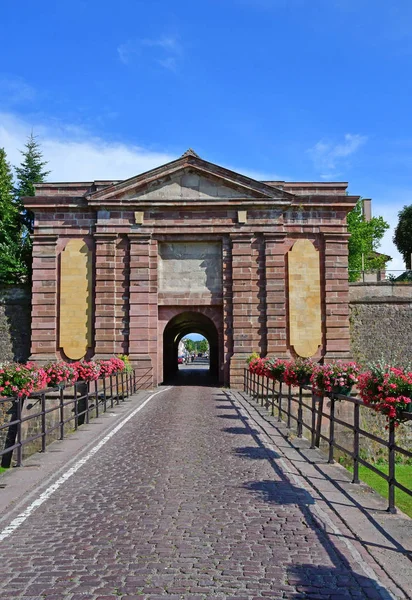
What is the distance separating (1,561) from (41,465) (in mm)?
4107

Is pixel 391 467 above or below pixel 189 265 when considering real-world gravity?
below

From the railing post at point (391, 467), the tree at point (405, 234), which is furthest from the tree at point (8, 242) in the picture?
the tree at point (405, 234)

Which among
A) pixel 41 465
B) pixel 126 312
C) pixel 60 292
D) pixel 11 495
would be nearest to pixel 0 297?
pixel 60 292

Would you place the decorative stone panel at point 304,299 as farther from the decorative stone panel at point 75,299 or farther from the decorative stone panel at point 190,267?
the decorative stone panel at point 75,299

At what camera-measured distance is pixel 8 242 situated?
115 ft

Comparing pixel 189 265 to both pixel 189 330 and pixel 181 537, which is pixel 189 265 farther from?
pixel 181 537

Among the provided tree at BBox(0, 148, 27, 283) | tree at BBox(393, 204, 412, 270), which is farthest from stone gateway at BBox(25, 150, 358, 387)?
tree at BBox(393, 204, 412, 270)

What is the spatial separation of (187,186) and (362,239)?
2909cm

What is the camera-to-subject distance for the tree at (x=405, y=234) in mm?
51438

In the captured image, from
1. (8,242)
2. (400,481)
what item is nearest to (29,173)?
(8,242)

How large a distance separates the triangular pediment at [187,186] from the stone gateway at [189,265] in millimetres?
45

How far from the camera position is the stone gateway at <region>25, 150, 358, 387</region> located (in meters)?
25.5

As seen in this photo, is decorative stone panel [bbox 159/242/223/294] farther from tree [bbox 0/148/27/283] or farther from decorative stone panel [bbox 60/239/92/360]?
tree [bbox 0/148/27/283]

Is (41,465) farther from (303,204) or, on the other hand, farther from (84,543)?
(303,204)
